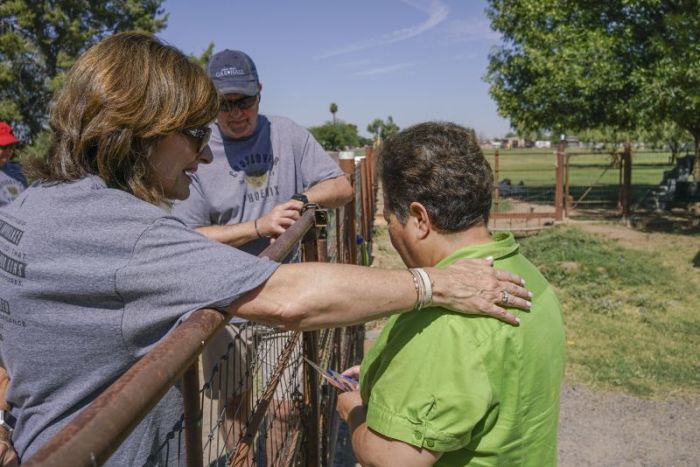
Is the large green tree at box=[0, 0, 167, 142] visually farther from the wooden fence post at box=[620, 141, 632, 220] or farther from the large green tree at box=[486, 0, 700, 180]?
the wooden fence post at box=[620, 141, 632, 220]

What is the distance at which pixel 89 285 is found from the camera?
132 centimetres

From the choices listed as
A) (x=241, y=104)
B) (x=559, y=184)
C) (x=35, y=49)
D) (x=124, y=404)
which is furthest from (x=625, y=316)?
(x=35, y=49)

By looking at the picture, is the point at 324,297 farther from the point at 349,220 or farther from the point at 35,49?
the point at 35,49

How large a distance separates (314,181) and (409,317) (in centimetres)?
201

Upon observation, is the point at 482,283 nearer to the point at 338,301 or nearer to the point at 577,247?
the point at 338,301

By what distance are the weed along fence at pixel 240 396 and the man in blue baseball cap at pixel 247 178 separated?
15 centimetres

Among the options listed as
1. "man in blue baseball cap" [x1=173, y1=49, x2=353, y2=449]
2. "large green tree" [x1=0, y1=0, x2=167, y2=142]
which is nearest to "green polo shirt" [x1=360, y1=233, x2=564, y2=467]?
"man in blue baseball cap" [x1=173, y1=49, x2=353, y2=449]

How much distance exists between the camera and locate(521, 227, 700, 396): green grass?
5871 millimetres

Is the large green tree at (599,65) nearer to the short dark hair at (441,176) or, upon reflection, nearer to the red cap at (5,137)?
the red cap at (5,137)

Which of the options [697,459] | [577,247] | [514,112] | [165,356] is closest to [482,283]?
[165,356]

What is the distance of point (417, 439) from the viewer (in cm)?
146

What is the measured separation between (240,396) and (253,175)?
3.85 feet

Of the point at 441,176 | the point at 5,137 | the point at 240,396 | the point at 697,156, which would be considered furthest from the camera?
the point at 697,156

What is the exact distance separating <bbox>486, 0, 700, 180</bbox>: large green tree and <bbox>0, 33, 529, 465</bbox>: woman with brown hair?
12.9 meters
